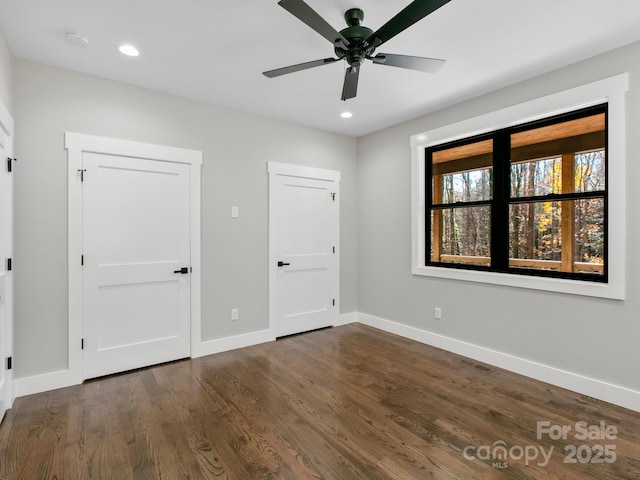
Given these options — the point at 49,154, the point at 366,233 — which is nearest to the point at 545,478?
the point at 366,233

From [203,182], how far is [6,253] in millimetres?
1670

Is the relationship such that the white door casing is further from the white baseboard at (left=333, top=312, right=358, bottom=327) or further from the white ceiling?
the white baseboard at (left=333, top=312, right=358, bottom=327)

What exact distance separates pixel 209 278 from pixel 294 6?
2682 mm

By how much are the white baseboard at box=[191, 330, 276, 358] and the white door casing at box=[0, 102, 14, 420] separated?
56.2 inches

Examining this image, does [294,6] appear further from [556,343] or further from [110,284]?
[556,343]

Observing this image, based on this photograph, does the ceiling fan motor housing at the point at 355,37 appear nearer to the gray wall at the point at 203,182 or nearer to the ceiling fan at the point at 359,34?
the ceiling fan at the point at 359,34

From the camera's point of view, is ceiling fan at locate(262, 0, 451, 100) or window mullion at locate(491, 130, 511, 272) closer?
ceiling fan at locate(262, 0, 451, 100)

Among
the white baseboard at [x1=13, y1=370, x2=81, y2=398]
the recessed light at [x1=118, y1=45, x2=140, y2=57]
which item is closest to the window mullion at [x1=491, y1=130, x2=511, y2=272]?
the recessed light at [x1=118, y1=45, x2=140, y2=57]

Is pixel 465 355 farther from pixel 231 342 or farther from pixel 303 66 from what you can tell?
pixel 303 66

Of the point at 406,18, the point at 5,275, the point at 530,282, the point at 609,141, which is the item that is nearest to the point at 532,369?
the point at 530,282

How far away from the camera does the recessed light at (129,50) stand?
2.52 m

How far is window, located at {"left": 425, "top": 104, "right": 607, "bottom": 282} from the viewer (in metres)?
2.84

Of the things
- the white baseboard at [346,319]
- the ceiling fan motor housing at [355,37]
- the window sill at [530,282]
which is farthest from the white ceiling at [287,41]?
the white baseboard at [346,319]

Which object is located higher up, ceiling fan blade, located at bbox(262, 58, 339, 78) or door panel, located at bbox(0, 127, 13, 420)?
ceiling fan blade, located at bbox(262, 58, 339, 78)
